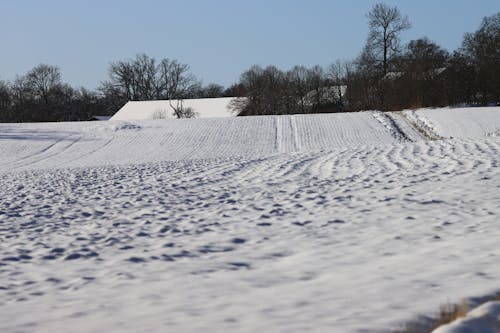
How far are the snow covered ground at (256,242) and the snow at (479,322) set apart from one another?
→ 0.42 meters

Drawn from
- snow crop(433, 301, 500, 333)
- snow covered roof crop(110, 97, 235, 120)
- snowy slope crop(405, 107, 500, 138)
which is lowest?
snow crop(433, 301, 500, 333)

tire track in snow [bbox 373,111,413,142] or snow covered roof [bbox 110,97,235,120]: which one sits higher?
snow covered roof [bbox 110,97,235,120]

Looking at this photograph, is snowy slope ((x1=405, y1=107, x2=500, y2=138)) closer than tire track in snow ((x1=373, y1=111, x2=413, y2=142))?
Yes

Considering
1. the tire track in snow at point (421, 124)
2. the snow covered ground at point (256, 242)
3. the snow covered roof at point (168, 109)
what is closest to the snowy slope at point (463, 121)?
the tire track in snow at point (421, 124)

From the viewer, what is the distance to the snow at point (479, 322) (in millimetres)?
3715

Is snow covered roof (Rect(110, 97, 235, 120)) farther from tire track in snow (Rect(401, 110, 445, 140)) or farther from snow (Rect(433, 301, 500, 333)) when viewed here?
snow (Rect(433, 301, 500, 333))

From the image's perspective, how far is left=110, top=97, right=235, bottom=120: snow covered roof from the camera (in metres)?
73.4

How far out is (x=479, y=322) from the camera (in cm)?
385

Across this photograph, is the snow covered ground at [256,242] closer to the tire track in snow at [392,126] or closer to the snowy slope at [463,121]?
the tire track in snow at [392,126]

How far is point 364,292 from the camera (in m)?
5.02

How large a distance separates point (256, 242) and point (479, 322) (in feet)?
13.5

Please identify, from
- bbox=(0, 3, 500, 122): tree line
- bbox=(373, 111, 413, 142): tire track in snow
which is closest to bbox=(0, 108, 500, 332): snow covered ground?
bbox=(373, 111, 413, 142): tire track in snow

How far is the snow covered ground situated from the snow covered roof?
5544 centimetres

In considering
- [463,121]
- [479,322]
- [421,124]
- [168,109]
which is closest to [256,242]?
[479,322]
